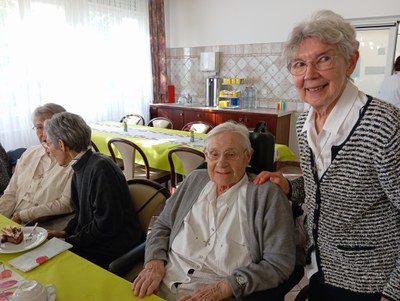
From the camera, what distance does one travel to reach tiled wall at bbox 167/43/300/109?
4844 millimetres

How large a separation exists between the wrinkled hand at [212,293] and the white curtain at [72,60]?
152 inches

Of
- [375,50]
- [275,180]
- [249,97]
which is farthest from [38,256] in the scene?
[375,50]

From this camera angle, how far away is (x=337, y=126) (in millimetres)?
991

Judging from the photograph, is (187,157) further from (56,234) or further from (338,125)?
(338,125)

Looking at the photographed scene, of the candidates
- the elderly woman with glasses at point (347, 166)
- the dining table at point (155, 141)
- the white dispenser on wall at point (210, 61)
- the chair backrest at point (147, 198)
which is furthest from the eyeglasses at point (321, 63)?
the white dispenser on wall at point (210, 61)

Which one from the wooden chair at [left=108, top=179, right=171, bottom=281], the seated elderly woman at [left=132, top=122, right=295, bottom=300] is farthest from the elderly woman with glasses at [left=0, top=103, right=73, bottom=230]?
the seated elderly woman at [left=132, top=122, right=295, bottom=300]

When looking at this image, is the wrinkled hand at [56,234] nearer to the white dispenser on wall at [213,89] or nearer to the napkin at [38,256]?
the napkin at [38,256]

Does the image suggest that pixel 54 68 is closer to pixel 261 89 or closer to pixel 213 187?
pixel 261 89

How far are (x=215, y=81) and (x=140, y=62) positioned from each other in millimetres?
1374

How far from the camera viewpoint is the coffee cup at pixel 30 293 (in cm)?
92

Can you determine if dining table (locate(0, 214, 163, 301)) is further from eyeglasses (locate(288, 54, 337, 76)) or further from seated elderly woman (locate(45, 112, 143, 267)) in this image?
eyeglasses (locate(288, 54, 337, 76))

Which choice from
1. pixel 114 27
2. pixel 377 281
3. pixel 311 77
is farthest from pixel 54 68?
pixel 377 281

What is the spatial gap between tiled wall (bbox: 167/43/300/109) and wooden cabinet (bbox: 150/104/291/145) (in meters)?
0.47

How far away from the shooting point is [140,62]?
18.3ft
